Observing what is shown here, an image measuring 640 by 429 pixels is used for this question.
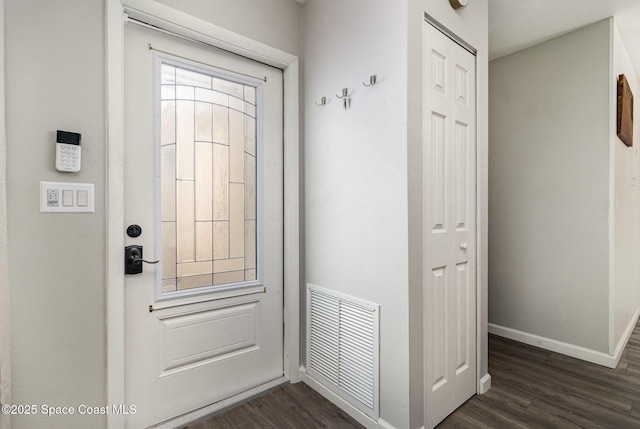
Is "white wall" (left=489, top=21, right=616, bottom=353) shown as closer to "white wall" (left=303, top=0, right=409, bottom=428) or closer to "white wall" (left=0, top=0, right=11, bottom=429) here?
"white wall" (left=303, top=0, right=409, bottom=428)

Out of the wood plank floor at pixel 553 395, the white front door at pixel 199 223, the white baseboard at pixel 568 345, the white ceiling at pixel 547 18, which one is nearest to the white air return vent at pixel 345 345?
the white front door at pixel 199 223

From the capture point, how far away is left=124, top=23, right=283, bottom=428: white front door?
162 centimetres

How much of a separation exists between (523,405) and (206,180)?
7.77 feet

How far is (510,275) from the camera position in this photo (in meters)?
2.92

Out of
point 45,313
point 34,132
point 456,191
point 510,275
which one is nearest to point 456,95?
point 456,191

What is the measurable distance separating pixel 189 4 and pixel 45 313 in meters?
1.67

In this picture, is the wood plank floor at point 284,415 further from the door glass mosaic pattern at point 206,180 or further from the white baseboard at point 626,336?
the white baseboard at point 626,336

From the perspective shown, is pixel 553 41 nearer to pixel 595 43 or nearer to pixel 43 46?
pixel 595 43

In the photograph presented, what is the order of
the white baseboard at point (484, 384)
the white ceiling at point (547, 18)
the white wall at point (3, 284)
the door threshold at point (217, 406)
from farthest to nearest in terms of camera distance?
the white ceiling at point (547, 18) < the white baseboard at point (484, 384) < the door threshold at point (217, 406) < the white wall at point (3, 284)

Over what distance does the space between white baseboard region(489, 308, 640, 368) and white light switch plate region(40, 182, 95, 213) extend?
134 inches

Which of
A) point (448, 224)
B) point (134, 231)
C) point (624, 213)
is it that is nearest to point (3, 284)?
point (134, 231)

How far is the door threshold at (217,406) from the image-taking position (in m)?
1.70

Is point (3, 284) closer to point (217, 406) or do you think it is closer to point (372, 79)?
point (217, 406)

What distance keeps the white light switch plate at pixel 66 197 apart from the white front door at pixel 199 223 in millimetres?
184
